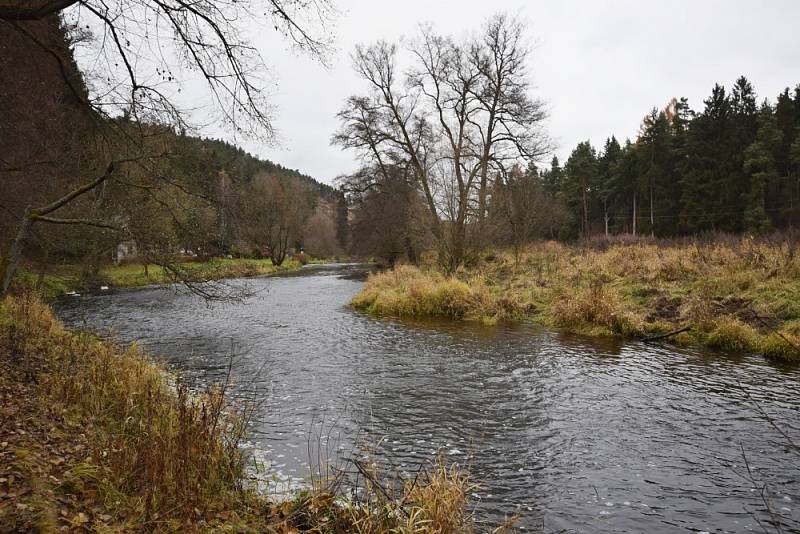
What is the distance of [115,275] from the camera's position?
31.0 m

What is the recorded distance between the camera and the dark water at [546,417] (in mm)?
4645

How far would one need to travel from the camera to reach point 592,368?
9.39 m

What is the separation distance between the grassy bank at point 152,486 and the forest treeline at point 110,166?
293 cm

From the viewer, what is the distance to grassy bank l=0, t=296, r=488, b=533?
11.3 ft

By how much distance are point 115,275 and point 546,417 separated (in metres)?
32.0

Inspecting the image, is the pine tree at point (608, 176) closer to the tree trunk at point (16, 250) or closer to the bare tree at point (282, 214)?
the bare tree at point (282, 214)

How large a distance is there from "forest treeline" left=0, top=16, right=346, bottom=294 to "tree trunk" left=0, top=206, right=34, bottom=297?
2.8 inches

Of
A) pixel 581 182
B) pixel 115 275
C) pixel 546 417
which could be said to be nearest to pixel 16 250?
pixel 546 417

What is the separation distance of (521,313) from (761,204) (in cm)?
3574

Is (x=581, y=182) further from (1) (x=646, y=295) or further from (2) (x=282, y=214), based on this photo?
(1) (x=646, y=295)

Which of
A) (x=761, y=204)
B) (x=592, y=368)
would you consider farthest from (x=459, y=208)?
(x=761, y=204)

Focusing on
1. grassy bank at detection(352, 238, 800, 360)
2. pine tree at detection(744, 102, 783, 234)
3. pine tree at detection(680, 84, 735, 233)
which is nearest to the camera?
grassy bank at detection(352, 238, 800, 360)

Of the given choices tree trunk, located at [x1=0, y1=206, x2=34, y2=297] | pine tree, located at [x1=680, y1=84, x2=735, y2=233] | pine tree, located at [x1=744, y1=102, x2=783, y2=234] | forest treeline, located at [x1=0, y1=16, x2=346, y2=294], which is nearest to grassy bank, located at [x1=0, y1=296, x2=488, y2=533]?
forest treeline, located at [x1=0, y1=16, x2=346, y2=294]

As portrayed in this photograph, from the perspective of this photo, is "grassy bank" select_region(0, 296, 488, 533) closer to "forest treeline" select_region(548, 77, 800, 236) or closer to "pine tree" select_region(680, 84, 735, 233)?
"forest treeline" select_region(548, 77, 800, 236)
